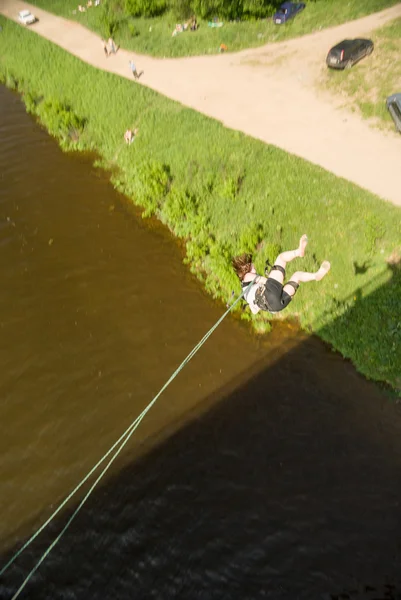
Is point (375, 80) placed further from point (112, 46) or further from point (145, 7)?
point (145, 7)

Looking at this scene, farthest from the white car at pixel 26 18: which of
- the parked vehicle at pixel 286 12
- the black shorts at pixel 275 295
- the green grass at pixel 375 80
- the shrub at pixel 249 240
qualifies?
the black shorts at pixel 275 295

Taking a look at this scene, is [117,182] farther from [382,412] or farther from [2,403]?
[382,412]

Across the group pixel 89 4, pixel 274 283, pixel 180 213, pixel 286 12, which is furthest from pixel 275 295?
pixel 89 4

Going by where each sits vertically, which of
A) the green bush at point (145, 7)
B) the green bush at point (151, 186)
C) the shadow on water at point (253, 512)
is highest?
the green bush at point (145, 7)

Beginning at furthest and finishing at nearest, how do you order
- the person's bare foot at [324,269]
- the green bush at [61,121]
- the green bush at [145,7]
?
the green bush at [145,7]
the green bush at [61,121]
the person's bare foot at [324,269]

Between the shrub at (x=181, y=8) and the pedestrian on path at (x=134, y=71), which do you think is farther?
the shrub at (x=181, y=8)

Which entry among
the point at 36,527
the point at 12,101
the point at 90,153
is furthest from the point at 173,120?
the point at 36,527

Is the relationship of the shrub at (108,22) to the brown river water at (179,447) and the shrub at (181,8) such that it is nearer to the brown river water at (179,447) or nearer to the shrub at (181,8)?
the shrub at (181,8)
